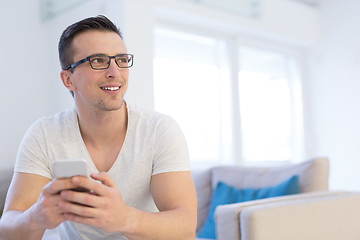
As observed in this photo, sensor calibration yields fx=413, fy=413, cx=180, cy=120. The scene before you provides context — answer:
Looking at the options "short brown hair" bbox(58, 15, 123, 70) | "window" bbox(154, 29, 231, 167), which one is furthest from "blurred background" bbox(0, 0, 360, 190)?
"short brown hair" bbox(58, 15, 123, 70)

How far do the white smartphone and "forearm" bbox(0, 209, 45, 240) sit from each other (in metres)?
0.24

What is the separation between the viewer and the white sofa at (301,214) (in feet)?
5.24

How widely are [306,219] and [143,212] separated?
0.88m

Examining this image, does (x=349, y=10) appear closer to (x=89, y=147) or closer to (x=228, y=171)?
(x=228, y=171)

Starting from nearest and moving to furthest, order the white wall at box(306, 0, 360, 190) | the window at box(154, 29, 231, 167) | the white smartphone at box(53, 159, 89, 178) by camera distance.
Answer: the white smartphone at box(53, 159, 89, 178) → the window at box(154, 29, 231, 167) → the white wall at box(306, 0, 360, 190)

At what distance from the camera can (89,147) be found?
1448 mm

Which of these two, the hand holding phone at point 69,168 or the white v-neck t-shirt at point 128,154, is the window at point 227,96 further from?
the hand holding phone at point 69,168

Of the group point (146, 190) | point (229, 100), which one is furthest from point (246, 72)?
point (146, 190)

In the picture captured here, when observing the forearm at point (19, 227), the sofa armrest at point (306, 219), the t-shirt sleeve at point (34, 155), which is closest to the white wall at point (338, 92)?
the sofa armrest at point (306, 219)

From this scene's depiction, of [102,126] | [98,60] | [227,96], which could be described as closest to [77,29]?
[98,60]

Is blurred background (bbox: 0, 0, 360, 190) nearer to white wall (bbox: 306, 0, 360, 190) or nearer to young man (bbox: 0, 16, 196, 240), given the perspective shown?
white wall (bbox: 306, 0, 360, 190)

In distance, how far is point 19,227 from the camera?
1189mm

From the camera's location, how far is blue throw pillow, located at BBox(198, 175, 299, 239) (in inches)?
90.0

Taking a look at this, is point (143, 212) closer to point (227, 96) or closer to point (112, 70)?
point (112, 70)
